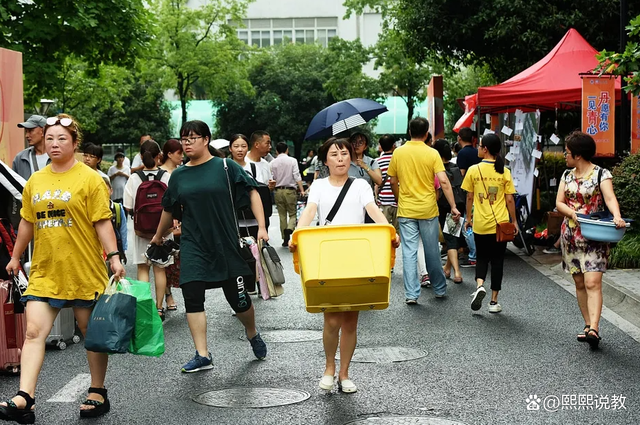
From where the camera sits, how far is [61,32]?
2005 centimetres

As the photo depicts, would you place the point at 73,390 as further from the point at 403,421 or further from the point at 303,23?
the point at 303,23

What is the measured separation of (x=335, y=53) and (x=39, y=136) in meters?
33.3

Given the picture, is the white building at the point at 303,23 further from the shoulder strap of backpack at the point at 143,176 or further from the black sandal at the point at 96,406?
the black sandal at the point at 96,406

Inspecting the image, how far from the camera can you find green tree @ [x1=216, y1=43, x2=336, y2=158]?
177 feet

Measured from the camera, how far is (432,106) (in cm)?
1922

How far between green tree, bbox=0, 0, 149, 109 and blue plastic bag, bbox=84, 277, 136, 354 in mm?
14144

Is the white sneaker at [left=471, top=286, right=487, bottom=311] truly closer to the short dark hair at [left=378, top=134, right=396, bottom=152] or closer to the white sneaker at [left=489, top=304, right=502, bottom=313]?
the white sneaker at [left=489, top=304, right=502, bottom=313]

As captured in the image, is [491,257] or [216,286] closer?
[216,286]

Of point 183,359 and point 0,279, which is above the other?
point 0,279

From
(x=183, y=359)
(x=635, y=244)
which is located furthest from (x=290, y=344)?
(x=635, y=244)

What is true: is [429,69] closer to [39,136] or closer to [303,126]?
[303,126]

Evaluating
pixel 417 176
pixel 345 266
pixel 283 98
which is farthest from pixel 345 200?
pixel 283 98

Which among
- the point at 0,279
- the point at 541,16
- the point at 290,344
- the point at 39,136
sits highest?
the point at 541,16

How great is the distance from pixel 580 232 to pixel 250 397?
3.23 meters
